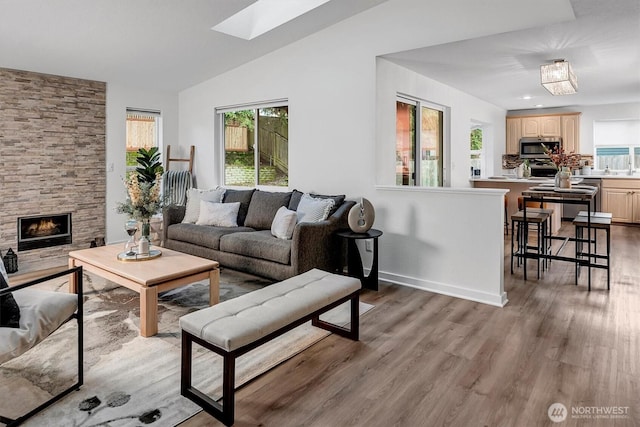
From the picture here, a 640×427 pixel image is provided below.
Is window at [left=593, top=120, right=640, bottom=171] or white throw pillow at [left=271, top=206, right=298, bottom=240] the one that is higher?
window at [left=593, top=120, right=640, bottom=171]

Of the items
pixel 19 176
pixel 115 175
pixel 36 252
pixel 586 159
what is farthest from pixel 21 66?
pixel 586 159

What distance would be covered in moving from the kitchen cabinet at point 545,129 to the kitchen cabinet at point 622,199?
96 cm

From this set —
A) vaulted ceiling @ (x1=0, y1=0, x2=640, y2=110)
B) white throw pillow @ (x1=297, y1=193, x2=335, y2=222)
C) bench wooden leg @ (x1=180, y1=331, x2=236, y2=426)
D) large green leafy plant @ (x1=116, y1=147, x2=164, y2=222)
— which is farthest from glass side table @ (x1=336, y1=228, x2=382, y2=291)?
bench wooden leg @ (x1=180, y1=331, x2=236, y2=426)

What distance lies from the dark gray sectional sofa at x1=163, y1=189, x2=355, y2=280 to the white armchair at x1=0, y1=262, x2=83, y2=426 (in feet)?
6.31

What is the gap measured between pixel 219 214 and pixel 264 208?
568mm

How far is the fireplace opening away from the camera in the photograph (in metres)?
5.02

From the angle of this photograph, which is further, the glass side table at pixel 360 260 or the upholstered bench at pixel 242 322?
the glass side table at pixel 360 260

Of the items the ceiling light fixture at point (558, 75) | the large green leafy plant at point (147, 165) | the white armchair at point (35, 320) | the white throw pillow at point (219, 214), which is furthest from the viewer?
the large green leafy plant at point (147, 165)

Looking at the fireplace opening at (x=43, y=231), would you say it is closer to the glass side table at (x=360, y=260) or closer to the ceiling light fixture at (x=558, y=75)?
the glass side table at (x=360, y=260)

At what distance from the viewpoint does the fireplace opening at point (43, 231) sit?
5.02 meters

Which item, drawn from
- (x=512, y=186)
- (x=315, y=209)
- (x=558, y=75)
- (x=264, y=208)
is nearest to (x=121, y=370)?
(x=315, y=209)

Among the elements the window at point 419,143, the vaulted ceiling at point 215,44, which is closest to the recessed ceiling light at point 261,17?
the vaulted ceiling at point 215,44

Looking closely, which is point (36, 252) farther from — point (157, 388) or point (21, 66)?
point (157, 388)

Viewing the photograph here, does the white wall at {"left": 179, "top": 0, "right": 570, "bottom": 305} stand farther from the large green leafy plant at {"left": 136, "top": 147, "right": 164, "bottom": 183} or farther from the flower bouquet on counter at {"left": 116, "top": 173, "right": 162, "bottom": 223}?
the flower bouquet on counter at {"left": 116, "top": 173, "right": 162, "bottom": 223}
